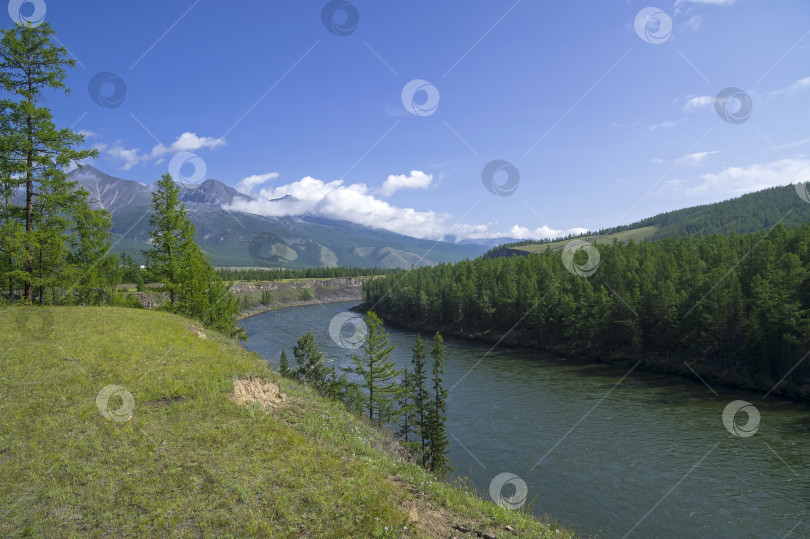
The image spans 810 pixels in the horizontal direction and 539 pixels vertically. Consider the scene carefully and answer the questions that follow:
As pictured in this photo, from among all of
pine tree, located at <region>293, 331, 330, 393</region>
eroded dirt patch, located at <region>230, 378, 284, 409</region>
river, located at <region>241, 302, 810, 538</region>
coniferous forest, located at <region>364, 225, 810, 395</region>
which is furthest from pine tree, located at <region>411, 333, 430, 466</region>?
coniferous forest, located at <region>364, 225, 810, 395</region>

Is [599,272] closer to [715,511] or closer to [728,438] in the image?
[728,438]

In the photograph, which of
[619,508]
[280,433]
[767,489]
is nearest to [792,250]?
[767,489]

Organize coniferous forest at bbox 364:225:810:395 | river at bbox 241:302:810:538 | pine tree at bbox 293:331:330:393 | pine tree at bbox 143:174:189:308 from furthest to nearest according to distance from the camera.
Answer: coniferous forest at bbox 364:225:810:395 → pine tree at bbox 293:331:330:393 → pine tree at bbox 143:174:189:308 → river at bbox 241:302:810:538

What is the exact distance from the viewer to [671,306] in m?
66.1

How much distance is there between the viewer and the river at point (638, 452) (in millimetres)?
25422

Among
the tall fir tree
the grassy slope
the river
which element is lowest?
the river

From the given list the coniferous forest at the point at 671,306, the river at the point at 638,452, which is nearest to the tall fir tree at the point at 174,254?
the river at the point at 638,452

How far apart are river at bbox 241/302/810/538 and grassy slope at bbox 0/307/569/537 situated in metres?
14.0

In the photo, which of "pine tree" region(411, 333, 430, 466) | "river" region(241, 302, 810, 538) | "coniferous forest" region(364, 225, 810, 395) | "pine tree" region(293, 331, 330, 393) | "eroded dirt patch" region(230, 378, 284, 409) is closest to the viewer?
"eroded dirt patch" region(230, 378, 284, 409)

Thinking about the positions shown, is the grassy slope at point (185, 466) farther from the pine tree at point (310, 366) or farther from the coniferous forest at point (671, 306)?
the coniferous forest at point (671, 306)

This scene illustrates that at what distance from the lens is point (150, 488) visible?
34.2 ft

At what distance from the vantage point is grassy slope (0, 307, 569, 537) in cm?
955

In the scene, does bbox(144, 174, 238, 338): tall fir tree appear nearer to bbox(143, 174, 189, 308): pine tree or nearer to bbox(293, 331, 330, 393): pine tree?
bbox(143, 174, 189, 308): pine tree

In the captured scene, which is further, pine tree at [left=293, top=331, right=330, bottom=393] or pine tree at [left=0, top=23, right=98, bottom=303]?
pine tree at [left=293, top=331, right=330, bottom=393]
